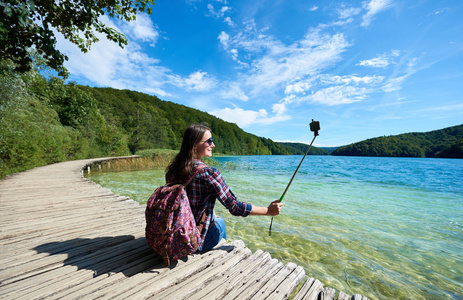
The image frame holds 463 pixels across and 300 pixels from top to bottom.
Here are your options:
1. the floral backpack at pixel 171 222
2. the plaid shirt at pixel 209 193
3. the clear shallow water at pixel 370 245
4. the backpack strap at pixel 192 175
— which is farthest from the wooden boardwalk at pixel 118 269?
the clear shallow water at pixel 370 245

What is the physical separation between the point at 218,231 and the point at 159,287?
36.2 inches

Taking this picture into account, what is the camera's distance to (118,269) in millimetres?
2213

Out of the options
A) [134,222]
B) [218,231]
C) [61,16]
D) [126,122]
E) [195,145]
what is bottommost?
[134,222]

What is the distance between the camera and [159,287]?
190 cm

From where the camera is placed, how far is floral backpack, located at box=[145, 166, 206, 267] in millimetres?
1856

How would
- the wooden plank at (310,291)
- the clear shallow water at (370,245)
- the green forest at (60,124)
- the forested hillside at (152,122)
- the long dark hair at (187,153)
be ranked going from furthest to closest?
the forested hillside at (152,122) < the green forest at (60,124) < the clear shallow water at (370,245) < the long dark hair at (187,153) < the wooden plank at (310,291)

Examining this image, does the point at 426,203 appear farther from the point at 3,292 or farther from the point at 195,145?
the point at 3,292

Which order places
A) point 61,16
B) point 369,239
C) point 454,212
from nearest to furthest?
point 61,16 → point 369,239 → point 454,212

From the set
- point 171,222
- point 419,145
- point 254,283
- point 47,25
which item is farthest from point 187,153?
point 419,145

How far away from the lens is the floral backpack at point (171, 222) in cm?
186

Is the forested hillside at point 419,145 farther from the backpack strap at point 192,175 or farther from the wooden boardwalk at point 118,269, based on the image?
the backpack strap at point 192,175

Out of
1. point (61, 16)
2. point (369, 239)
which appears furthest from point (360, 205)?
point (61, 16)

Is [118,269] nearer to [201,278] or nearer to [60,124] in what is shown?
[201,278]

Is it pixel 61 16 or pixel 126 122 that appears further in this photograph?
pixel 126 122
